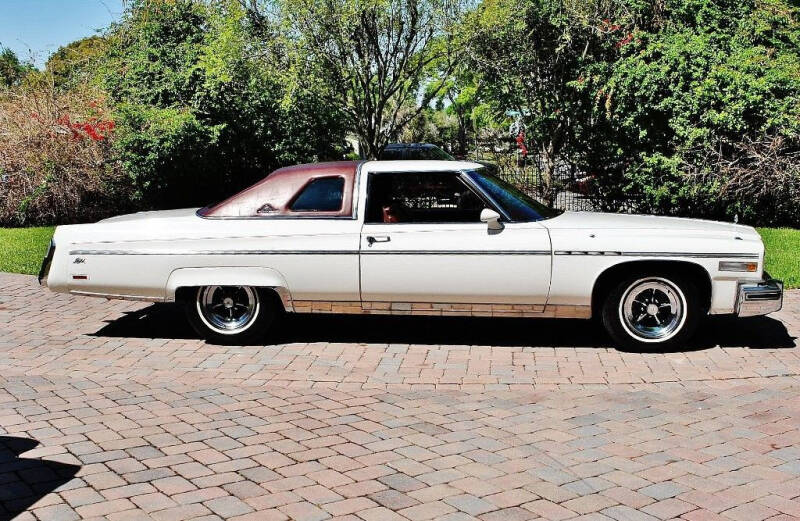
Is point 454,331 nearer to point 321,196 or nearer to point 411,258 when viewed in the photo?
point 411,258

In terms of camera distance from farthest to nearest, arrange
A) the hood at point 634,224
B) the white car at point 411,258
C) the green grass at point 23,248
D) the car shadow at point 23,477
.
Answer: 1. the green grass at point 23,248
2. the hood at point 634,224
3. the white car at point 411,258
4. the car shadow at point 23,477

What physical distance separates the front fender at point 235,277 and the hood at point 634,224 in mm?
2363

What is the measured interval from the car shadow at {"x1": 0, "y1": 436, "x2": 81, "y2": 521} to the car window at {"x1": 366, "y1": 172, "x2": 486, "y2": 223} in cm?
347

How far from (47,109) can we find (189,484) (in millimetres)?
14723

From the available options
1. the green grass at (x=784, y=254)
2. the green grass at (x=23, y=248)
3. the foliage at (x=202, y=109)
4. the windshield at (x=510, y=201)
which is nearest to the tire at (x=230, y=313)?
the windshield at (x=510, y=201)

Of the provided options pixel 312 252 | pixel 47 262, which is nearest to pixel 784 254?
pixel 312 252

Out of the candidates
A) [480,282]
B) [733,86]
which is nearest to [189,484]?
[480,282]

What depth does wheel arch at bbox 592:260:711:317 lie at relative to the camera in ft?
23.6

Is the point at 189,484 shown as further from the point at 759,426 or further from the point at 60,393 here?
the point at 759,426

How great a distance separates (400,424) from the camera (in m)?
5.59

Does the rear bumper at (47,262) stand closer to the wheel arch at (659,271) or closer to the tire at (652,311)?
the wheel arch at (659,271)

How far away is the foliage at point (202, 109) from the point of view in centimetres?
1538

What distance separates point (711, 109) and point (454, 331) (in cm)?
851

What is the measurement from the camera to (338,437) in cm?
532
